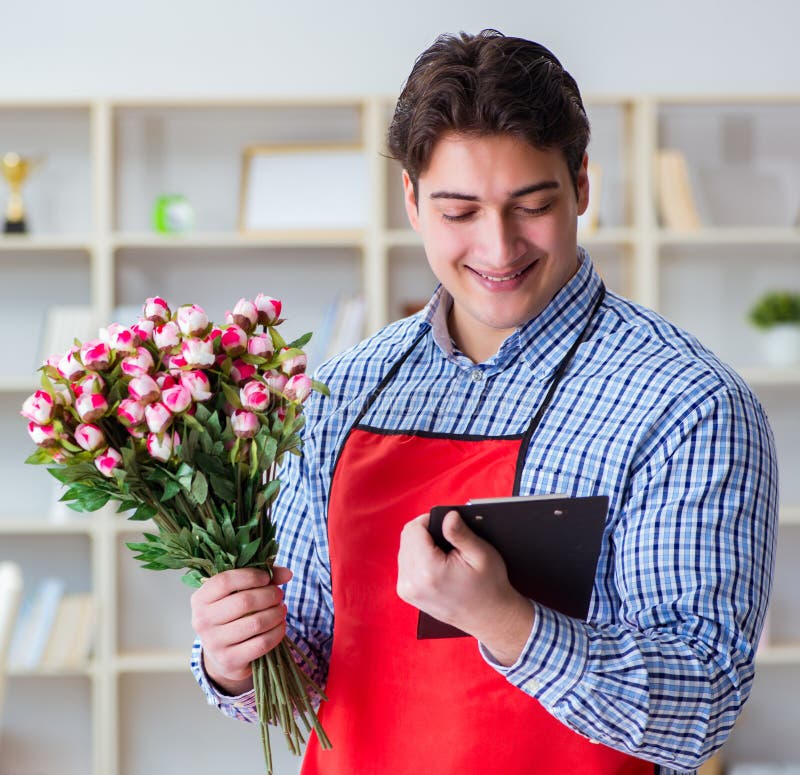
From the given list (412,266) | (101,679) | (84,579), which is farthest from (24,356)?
(412,266)

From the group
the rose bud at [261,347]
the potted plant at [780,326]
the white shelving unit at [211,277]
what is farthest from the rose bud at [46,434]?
the potted plant at [780,326]

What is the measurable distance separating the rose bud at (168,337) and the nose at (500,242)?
34 centimetres

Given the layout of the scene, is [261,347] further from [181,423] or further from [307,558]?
[307,558]

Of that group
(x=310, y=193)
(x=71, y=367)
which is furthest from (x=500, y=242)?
(x=310, y=193)

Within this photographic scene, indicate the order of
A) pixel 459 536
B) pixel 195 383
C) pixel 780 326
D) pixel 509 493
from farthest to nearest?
Answer: pixel 780 326
pixel 509 493
pixel 195 383
pixel 459 536

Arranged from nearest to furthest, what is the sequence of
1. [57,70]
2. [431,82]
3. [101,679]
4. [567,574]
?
[567,574], [431,82], [101,679], [57,70]

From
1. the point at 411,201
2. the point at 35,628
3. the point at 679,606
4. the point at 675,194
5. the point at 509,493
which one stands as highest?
the point at 675,194

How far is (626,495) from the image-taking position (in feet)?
3.81

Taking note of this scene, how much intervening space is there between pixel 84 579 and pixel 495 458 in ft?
8.67

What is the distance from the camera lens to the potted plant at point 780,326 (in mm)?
3375

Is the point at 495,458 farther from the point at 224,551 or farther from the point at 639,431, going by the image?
the point at 224,551

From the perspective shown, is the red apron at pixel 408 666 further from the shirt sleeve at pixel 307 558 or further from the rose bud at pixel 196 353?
the rose bud at pixel 196 353

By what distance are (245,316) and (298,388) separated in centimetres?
10

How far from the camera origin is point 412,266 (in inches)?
142
